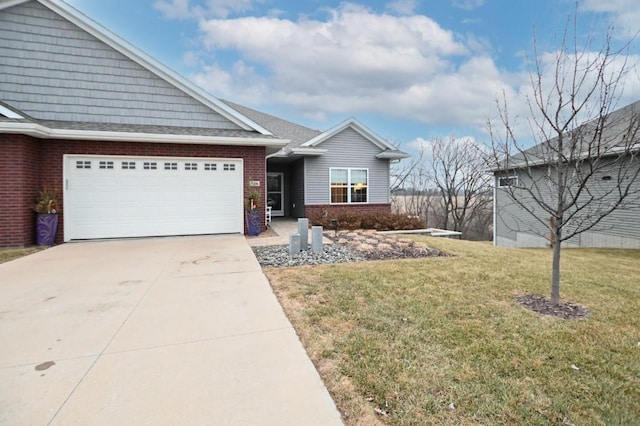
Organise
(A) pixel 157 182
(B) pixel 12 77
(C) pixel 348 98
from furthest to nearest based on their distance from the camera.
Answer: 1. (C) pixel 348 98
2. (A) pixel 157 182
3. (B) pixel 12 77

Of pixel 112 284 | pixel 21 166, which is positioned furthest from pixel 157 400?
pixel 21 166

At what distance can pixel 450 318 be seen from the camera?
3771mm

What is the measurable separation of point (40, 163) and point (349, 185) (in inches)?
439

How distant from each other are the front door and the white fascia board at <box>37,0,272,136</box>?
22.4 feet

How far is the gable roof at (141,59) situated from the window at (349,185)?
207 inches

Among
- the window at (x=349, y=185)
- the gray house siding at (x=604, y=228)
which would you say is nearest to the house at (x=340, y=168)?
the window at (x=349, y=185)

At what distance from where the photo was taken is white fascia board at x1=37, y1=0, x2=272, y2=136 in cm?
923

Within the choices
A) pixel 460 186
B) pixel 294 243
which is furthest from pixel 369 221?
pixel 460 186

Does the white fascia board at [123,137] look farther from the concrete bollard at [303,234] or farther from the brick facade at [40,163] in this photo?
the concrete bollard at [303,234]

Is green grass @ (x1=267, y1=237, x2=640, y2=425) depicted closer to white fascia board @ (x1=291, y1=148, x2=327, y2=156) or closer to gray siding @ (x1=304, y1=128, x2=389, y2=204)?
white fascia board @ (x1=291, y1=148, x2=327, y2=156)

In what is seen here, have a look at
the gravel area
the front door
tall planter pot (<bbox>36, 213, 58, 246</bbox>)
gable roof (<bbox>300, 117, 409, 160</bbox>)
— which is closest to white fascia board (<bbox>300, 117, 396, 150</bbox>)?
gable roof (<bbox>300, 117, 409, 160</bbox>)

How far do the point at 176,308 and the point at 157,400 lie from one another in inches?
74.7

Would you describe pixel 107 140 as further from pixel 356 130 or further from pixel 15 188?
pixel 356 130

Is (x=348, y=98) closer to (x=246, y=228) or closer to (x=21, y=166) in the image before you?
(x=246, y=228)
